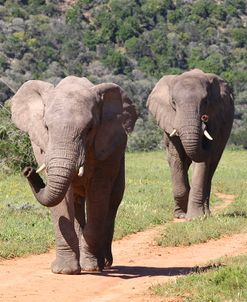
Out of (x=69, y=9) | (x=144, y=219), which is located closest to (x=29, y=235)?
(x=144, y=219)

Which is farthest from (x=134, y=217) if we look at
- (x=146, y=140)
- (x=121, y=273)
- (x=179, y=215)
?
(x=146, y=140)

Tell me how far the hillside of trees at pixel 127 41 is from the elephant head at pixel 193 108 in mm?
38855

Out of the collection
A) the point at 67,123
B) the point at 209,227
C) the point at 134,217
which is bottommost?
the point at 134,217

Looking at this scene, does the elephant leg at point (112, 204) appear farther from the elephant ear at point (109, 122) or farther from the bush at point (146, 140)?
the bush at point (146, 140)

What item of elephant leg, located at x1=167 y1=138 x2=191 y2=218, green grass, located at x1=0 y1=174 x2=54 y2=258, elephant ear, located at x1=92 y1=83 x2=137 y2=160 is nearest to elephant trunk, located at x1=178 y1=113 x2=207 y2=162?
elephant leg, located at x1=167 y1=138 x2=191 y2=218

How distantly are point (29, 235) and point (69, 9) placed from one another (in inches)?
2949

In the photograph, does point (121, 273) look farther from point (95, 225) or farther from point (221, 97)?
point (221, 97)

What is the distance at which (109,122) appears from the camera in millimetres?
10906

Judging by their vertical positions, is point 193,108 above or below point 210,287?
below

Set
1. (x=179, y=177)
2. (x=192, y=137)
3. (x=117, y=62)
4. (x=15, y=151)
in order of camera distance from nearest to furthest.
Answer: (x=192, y=137)
(x=179, y=177)
(x=15, y=151)
(x=117, y=62)

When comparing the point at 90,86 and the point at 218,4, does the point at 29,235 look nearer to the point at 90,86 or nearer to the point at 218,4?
the point at 90,86

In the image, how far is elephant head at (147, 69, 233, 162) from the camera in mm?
15836

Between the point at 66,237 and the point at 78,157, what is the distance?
94 cm

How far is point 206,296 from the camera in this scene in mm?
8922
